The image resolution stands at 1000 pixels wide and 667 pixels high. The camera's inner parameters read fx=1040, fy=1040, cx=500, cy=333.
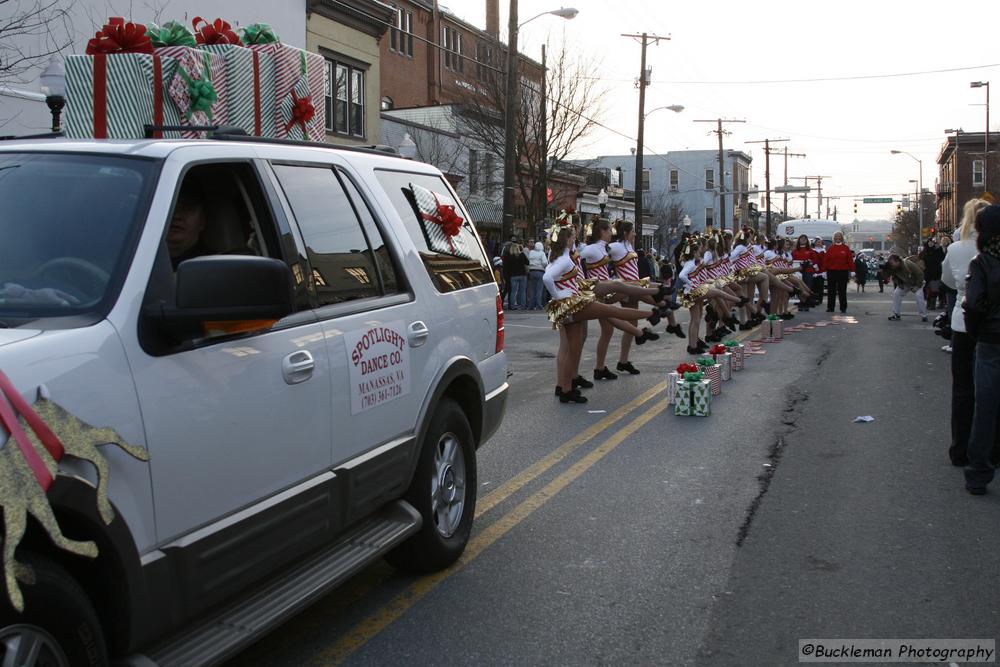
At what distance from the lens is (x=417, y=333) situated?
480 centimetres

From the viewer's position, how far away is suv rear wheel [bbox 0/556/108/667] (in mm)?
2479

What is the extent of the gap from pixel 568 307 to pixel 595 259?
4.30 ft

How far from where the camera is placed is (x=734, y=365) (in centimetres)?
1334

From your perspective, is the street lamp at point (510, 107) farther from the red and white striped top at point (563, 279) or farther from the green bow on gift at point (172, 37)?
the green bow on gift at point (172, 37)

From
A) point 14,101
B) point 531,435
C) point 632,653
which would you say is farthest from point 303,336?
point 14,101

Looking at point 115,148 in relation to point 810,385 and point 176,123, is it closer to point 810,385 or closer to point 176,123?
point 176,123

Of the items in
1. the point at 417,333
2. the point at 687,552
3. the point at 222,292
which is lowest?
the point at 687,552

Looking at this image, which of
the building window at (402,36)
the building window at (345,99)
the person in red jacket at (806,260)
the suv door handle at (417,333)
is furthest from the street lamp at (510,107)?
the suv door handle at (417,333)

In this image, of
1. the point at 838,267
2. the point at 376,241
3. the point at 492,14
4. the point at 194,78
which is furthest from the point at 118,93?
the point at 492,14

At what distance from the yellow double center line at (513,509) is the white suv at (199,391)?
30cm

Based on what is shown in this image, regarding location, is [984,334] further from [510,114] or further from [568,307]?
[510,114]

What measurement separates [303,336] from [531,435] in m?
5.34

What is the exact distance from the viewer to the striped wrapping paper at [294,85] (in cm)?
555

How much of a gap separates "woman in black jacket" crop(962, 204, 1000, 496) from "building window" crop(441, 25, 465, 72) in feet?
150
